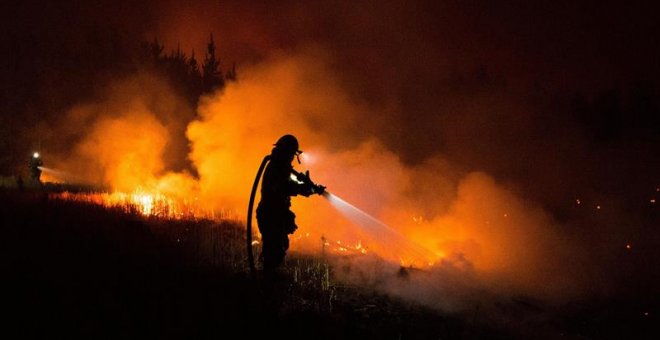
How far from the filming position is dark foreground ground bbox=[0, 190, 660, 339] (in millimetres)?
4367

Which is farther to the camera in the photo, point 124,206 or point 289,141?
point 124,206

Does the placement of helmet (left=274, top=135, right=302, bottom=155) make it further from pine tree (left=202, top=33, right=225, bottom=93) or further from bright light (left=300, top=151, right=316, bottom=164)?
pine tree (left=202, top=33, right=225, bottom=93)

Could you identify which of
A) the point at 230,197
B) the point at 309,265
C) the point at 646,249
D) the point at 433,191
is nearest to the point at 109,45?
the point at 230,197

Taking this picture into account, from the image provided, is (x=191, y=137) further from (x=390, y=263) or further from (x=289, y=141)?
(x=289, y=141)

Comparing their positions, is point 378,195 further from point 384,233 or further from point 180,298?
point 180,298

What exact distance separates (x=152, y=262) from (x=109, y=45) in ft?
85.3

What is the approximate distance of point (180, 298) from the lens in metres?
5.08

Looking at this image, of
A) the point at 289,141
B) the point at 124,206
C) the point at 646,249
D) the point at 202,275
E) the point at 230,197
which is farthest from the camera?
the point at 230,197

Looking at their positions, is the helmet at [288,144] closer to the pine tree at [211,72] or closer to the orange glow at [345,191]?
the orange glow at [345,191]

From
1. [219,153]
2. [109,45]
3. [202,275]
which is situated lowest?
[202,275]

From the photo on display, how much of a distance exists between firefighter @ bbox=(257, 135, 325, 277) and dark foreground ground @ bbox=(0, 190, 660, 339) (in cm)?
55

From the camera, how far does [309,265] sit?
26.8 feet

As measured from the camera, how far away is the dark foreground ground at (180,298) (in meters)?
4.37

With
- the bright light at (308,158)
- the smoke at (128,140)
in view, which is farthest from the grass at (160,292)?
the smoke at (128,140)
